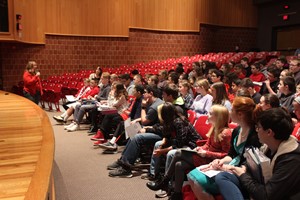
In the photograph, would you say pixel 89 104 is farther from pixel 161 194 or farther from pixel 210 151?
pixel 210 151

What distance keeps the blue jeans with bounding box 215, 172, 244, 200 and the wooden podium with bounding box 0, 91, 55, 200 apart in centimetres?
107

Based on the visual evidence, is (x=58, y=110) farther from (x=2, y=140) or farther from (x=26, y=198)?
(x=26, y=198)

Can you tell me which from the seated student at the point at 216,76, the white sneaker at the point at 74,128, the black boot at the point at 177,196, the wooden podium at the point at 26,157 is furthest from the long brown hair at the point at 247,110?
the white sneaker at the point at 74,128

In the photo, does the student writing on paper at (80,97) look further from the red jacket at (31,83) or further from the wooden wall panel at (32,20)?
the wooden wall panel at (32,20)

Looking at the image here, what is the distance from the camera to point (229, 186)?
2176 millimetres

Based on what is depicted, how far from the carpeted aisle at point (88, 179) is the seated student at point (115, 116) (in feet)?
0.89

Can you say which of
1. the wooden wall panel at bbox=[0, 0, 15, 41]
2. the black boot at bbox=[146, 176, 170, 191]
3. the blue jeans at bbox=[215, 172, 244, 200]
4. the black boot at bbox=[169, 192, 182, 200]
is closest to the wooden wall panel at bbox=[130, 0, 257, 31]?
the wooden wall panel at bbox=[0, 0, 15, 41]

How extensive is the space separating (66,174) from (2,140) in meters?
1.61

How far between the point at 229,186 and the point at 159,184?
1.27 metres

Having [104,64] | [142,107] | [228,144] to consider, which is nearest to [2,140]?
[228,144]

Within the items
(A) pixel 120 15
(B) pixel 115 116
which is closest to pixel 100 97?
(B) pixel 115 116

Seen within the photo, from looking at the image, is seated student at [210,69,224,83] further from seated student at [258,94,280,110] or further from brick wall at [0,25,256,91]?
brick wall at [0,25,256,91]

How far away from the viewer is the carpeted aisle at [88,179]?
10.8 feet

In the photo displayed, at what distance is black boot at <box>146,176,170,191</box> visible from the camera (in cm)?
324
